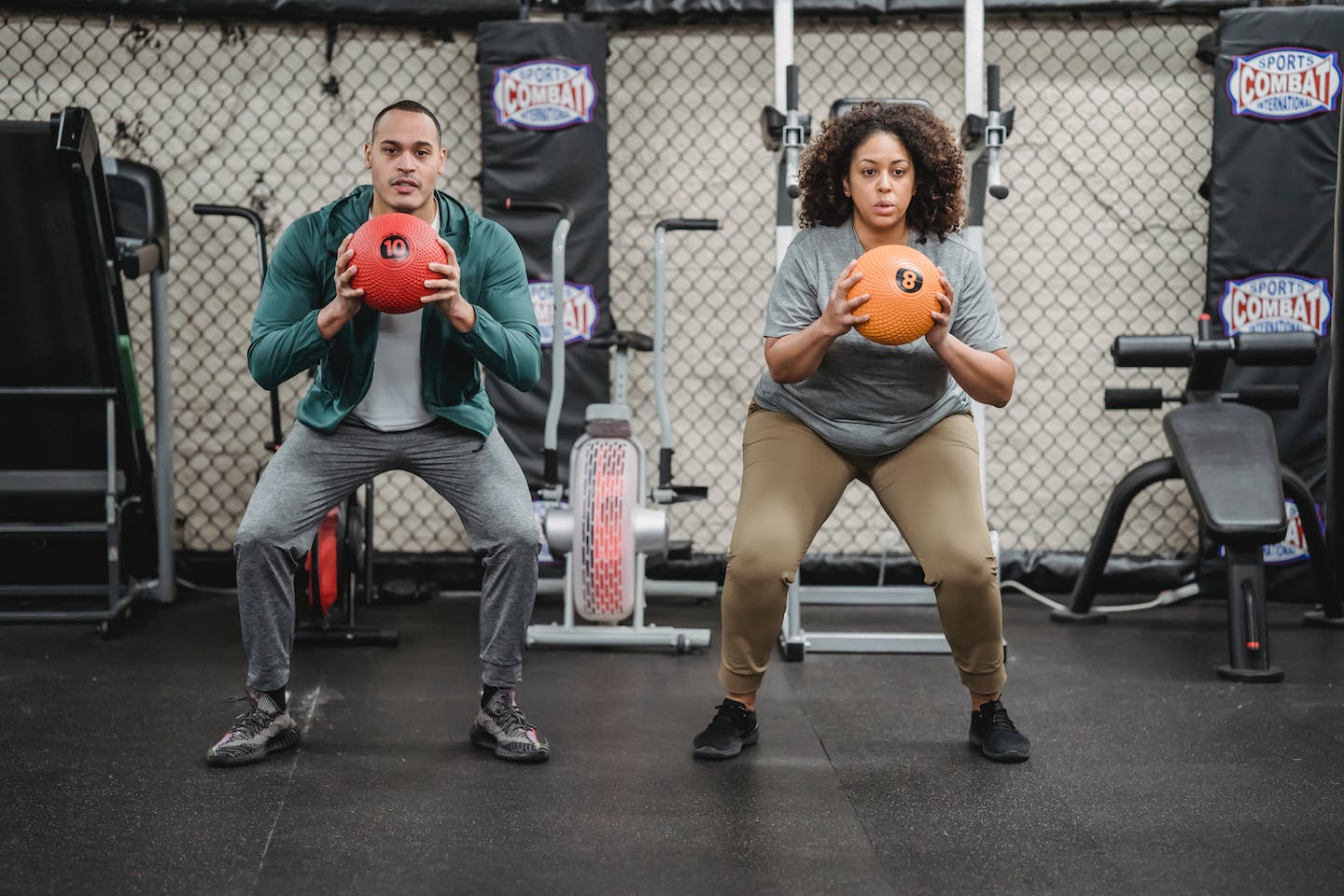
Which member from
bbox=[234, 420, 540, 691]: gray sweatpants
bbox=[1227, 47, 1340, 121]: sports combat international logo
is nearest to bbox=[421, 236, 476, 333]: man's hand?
bbox=[234, 420, 540, 691]: gray sweatpants

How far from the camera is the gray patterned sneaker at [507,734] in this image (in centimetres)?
275

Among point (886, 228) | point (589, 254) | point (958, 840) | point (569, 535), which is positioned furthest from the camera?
point (589, 254)

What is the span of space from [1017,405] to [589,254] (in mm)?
1663

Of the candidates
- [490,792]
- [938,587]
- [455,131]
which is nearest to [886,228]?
[938,587]

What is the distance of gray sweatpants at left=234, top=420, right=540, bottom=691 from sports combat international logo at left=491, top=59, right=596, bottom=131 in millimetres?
1904

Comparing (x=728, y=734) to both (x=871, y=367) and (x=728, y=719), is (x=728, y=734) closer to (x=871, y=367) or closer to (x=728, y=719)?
(x=728, y=719)

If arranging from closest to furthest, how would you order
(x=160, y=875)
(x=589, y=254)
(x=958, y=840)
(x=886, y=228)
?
1. (x=160, y=875)
2. (x=958, y=840)
3. (x=886, y=228)
4. (x=589, y=254)

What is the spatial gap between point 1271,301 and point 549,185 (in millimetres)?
2549

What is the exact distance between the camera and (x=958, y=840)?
90.0 inches

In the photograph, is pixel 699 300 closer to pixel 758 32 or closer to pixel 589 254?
pixel 589 254

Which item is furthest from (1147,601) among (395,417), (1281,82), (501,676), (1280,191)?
(395,417)

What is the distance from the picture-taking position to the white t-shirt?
2809 millimetres

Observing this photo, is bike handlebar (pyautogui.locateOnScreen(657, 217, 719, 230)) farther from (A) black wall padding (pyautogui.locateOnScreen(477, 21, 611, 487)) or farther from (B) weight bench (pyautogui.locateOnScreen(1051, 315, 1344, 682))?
(B) weight bench (pyautogui.locateOnScreen(1051, 315, 1344, 682))

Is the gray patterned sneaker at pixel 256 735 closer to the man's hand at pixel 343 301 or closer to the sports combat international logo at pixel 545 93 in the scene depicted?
the man's hand at pixel 343 301
